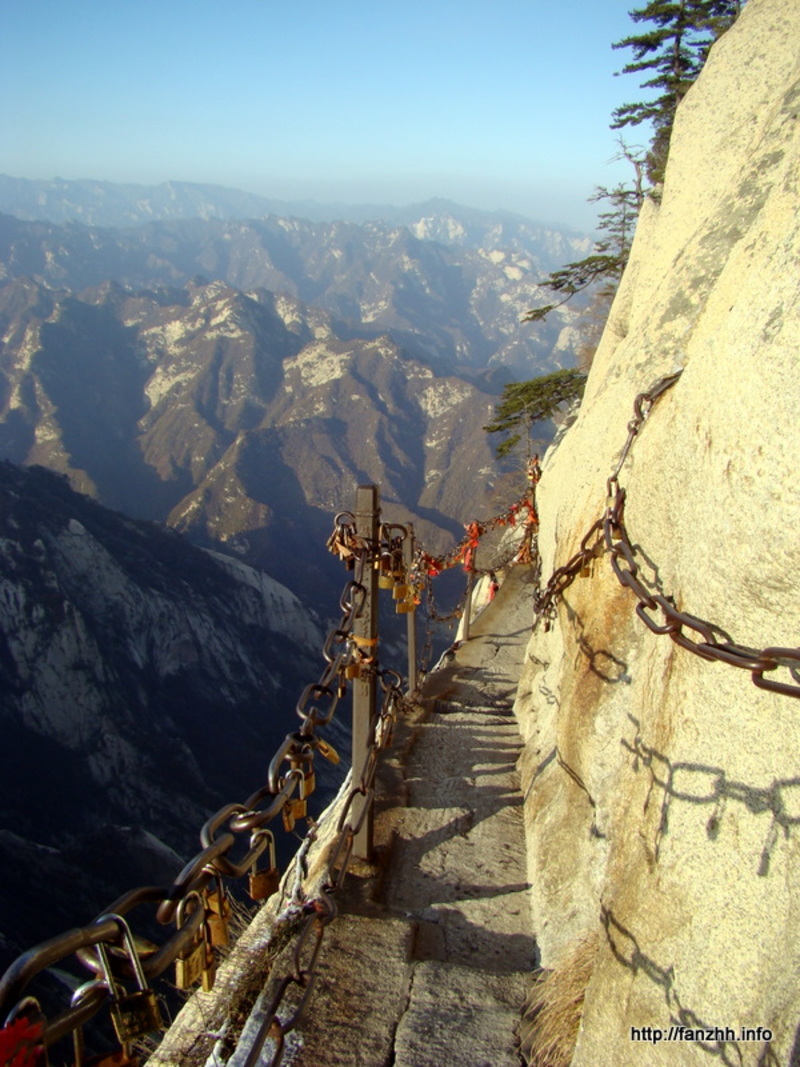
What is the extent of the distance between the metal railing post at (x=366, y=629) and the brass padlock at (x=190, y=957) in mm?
2826

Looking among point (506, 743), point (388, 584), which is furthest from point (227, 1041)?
point (506, 743)

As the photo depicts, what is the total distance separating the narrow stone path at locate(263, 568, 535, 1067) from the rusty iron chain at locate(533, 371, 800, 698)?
2241mm

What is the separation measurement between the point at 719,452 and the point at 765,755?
143 centimetres

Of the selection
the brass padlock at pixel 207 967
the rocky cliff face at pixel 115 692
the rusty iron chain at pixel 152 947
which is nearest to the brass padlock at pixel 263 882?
the rusty iron chain at pixel 152 947

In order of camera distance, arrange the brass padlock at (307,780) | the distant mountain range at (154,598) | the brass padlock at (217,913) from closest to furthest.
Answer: the brass padlock at (217,913)
the brass padlock at (307,780)
the distant mountain range at (154,598)

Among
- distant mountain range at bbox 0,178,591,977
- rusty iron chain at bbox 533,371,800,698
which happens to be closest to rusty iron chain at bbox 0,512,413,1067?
rusty iron chain at bbox 533,371,800,698

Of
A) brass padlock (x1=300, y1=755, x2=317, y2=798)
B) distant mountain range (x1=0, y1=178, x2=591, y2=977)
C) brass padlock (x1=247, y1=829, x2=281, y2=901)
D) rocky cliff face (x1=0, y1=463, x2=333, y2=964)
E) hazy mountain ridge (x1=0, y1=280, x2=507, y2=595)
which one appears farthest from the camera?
hazy mountain ridge (x1=0, y1=280, x2=507, y2=595)

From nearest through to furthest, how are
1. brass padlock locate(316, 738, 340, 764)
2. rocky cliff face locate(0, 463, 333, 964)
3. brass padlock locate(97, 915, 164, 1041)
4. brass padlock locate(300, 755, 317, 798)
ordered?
brass padlock locate(97, 915, 164, 1041) < brass padlock locate(300, 755, 317, 798) < brass padlock locate(316, 738, 340, 764) < rocky cliff face locate(0, 463, 333, 964)

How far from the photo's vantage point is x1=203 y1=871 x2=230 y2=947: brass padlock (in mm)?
2662

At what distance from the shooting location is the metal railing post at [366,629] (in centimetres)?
552

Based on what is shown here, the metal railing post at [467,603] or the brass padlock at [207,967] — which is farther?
the metal railing post at [467,603]

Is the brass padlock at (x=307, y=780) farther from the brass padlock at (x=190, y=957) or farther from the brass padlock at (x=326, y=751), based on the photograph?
the brass padlock at (x=190, y=957)

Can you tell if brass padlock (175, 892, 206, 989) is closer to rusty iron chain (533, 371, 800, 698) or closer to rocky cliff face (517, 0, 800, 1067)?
rocky cliff face (517, 0, 800, 1067)

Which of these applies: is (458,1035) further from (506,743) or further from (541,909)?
(506,743)
